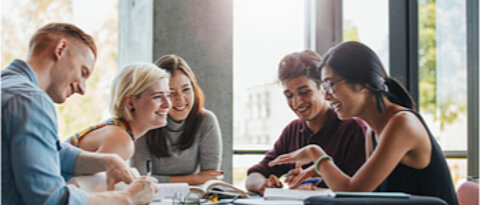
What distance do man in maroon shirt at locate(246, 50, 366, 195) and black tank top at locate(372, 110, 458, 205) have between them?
1.46 ft

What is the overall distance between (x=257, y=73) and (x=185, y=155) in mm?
1192

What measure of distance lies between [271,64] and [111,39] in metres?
1.48

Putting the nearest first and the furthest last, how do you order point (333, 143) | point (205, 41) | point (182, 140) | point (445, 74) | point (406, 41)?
1. point (333, 143)
2. point (182, 140)
3. point (445, 74)
4. point (406, 41)
5. point (205, 41)

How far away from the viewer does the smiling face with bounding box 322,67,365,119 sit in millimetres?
2355

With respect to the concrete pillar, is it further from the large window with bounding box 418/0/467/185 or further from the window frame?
the large window with bounding box 418/0/467/185

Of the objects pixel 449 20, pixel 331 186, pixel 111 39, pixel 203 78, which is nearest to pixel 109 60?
pixel 111 39

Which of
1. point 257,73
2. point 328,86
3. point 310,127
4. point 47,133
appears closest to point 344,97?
point 328,86

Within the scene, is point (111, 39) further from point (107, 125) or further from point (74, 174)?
point (74, 174)

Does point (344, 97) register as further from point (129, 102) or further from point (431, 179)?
point (129, 102)

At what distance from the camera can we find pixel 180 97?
9.55 feet

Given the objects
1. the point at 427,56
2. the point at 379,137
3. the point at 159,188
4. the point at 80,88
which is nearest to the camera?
the point at 80,88

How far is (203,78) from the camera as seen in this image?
3.35m

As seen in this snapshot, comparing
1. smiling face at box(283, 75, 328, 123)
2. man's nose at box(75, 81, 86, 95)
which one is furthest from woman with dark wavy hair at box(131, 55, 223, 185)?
man's nose at box(75, 81, 86, 95)

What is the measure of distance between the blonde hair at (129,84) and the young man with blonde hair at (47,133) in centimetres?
53
